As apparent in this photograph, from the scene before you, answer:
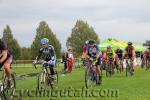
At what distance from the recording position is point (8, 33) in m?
100

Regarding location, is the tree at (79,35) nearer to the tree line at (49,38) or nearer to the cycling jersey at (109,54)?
the tree line at (49,38)

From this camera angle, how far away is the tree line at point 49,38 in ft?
320

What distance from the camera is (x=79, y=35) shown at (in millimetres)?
106938

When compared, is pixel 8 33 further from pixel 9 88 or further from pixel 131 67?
pixel 9 88

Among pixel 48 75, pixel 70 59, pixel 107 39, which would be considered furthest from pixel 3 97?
pixel 107 39

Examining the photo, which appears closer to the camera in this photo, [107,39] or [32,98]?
[32,98]

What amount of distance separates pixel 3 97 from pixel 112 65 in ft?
51.3

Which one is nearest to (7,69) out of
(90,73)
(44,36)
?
(90,73)

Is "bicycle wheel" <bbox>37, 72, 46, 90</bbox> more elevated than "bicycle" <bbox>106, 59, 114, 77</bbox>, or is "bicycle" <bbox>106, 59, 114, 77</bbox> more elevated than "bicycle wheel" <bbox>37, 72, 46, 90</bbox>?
"bicycle" <bbox>106, 59, 114, 77</bbox>

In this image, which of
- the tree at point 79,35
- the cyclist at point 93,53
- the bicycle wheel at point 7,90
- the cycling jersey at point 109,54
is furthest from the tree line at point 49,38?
the bicycle wheel at point 7,90

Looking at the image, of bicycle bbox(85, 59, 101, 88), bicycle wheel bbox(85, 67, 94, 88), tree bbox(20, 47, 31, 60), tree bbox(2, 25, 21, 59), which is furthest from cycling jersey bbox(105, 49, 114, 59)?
tree bbox(20, 47, 31, 60)

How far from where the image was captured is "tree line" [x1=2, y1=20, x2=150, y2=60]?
9764 cm

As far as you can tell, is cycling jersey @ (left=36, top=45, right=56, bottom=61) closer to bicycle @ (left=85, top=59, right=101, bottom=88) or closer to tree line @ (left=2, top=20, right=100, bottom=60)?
bicycle @ (left=85, top=59, right=101, bottom=88)

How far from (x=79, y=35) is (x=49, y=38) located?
31.0 feet
